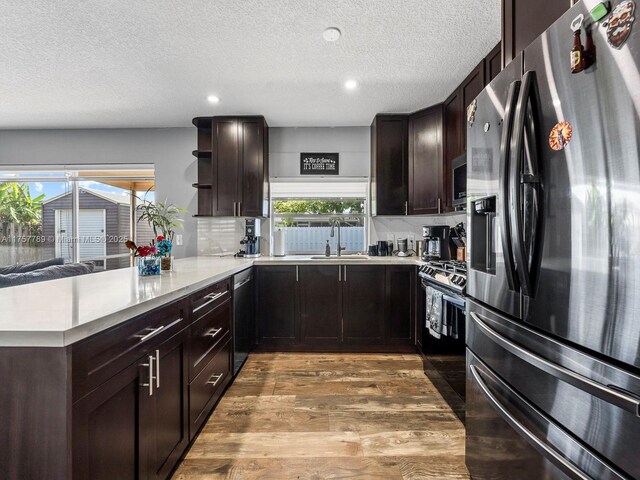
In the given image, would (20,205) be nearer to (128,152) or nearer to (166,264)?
(128,152)

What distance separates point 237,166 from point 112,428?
2979 mm

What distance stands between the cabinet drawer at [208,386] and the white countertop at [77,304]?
1.75 ft

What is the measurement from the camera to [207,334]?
1965 mm

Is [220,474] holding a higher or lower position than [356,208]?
lower

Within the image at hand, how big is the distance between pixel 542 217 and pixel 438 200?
7.83 ft

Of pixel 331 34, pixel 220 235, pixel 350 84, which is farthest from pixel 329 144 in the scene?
pixel 331 34

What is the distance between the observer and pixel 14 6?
6.48 ft

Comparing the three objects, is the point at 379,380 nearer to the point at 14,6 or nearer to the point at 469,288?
the point at 469,288

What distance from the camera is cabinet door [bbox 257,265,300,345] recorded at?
3.31 m

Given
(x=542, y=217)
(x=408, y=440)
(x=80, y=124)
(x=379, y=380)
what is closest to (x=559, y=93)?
(x=542, y=217)

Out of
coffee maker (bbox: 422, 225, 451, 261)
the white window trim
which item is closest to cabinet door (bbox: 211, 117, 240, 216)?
the white window trim

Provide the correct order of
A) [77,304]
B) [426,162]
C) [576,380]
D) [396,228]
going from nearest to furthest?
[576,380] < [77,304] < [426,162] < [396,228]

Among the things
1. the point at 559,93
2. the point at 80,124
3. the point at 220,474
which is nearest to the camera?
the point at 559,93

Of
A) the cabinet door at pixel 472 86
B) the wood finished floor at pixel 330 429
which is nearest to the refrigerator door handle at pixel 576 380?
the wood finished floor at pixel 330 429
